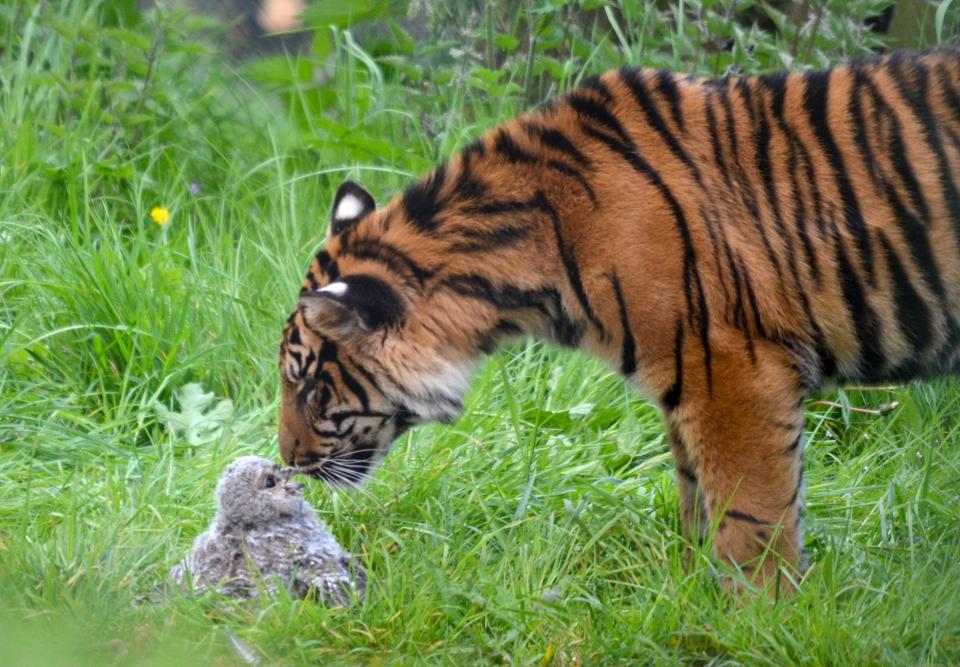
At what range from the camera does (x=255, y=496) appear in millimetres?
3447

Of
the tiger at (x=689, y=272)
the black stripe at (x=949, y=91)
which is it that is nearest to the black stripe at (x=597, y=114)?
the tiger at (x=689, y=272)

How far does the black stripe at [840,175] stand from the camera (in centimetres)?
381

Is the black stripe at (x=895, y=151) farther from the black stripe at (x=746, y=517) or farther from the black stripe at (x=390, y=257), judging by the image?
the black stripe at (x=390, y=257)

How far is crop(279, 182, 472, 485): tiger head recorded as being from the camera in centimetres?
373

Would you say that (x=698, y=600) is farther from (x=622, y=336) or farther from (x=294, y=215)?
(x=294, y=215)

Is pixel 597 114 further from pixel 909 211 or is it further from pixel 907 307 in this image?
pixel 907 307

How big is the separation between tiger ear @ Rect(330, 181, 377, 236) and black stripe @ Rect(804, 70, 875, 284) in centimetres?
136

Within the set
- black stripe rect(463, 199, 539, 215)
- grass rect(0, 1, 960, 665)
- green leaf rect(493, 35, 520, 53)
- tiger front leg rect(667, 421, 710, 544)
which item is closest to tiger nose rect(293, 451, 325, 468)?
grass rect(0, 1, 960, 665)

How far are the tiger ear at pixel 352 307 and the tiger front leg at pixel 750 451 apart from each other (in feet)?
2.80

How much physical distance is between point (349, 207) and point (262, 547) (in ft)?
3.80

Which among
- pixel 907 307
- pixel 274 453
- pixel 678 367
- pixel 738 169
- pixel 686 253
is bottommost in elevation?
pixel 274 453

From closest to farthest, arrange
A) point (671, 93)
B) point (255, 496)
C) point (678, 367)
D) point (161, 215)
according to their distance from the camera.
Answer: point (255, 496)
point (678, 367)
point (671, 93)
point (161, 215)

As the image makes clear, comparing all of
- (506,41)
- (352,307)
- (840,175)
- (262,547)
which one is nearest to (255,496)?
(262,547)

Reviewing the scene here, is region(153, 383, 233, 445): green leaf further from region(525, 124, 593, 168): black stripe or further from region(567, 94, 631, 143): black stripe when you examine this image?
region(567, 94, 631, 143): black stripe
